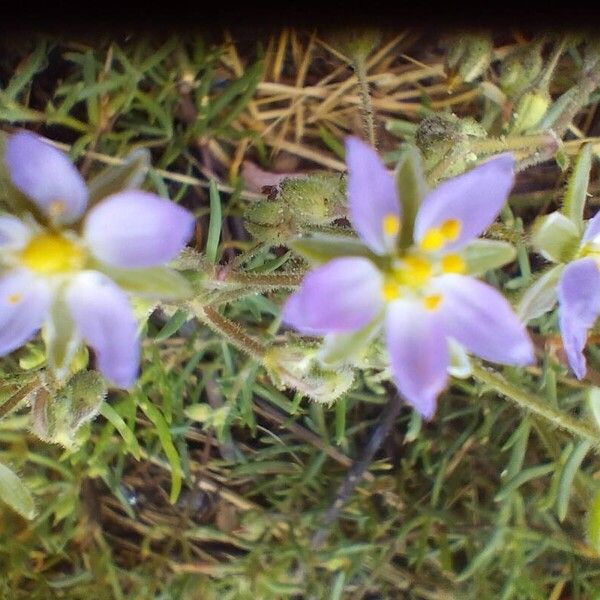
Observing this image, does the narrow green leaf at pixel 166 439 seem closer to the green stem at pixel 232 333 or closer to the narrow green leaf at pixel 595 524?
the green stem at pixel 232 333

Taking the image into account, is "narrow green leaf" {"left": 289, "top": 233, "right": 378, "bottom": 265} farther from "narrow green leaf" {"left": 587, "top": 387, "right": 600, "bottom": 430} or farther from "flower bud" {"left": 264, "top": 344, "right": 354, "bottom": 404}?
"narrow green leaf" {"left": 587, "top": 387, "right": 600, "bottom": 430}

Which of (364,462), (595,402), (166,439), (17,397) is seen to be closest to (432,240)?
(595,402)

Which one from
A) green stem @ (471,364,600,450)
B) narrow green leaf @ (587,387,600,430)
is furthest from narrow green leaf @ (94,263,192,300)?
narrow green leaf @ (587,387,600,430)

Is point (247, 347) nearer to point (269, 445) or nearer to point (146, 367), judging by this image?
point (146, 367)

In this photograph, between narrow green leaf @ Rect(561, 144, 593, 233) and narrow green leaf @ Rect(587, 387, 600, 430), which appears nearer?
narrow green leaf @ Rect(561, 144, 593, 233)

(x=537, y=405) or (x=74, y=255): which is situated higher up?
(x=74, y=255)

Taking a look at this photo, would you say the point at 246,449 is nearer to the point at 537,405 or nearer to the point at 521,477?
the point at 521,477

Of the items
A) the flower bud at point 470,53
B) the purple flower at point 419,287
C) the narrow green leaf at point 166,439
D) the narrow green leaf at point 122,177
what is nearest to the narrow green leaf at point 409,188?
the purple flower at point 419,287
